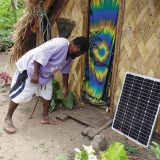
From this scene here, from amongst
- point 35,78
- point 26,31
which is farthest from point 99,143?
point 26,31

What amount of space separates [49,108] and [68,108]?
34 cm

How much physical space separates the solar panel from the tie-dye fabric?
660mm

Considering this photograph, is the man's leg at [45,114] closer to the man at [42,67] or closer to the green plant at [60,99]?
the man at [42,67]

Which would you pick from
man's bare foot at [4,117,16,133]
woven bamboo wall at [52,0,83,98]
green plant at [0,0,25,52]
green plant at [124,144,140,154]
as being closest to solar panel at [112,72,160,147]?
green plant at [124,144,140,154]

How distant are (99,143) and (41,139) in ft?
3.25

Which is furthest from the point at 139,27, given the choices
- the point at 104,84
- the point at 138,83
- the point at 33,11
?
the point at 33,11

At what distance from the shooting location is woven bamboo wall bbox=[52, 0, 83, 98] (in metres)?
6.42

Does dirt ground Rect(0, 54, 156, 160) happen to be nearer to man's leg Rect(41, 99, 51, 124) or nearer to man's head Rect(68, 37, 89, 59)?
man's leg Rect(41, 99, 51, 124)

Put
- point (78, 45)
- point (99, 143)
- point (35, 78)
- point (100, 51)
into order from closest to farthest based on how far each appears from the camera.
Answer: point (99, 143)
point (78, 45)
point (35, 78)
point (100, 51)

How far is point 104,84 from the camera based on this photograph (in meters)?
6.30

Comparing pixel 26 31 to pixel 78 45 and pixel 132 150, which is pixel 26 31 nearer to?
pixel 78 45

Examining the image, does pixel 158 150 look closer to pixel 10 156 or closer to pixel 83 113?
pixel 10 156

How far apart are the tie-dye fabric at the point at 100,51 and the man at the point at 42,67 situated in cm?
65

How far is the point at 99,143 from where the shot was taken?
4984 millimetres
